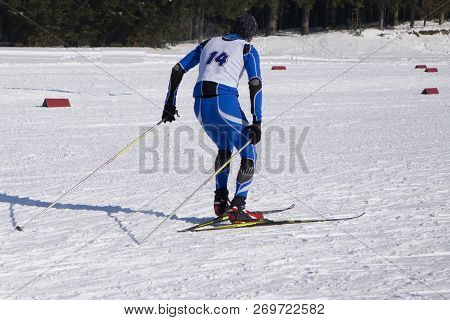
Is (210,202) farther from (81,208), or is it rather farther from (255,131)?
(255,131)

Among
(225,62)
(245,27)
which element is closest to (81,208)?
(225,62)

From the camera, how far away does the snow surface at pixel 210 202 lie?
5.35 metres

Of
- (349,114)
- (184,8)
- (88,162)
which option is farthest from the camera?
(184,8)

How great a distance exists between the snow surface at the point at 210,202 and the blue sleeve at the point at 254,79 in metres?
→ 1.06

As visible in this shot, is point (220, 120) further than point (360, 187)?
No

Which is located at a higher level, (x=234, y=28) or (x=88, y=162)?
(x=234, y=28)

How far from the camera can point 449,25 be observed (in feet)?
205

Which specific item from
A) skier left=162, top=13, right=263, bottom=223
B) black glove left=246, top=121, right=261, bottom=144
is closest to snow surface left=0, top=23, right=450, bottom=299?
skier left=162, top=13, right=263, bottom=223

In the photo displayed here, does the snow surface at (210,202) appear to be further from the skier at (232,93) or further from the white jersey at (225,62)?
the white jersey at (225,62)

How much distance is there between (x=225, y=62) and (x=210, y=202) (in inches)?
75.6

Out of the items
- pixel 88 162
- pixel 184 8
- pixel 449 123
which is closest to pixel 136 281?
pixel 88 162

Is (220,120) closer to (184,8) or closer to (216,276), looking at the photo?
(216,276)

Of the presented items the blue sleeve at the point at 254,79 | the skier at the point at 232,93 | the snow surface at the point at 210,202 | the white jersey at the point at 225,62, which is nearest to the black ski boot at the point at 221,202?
the skier at the point at 232,93
